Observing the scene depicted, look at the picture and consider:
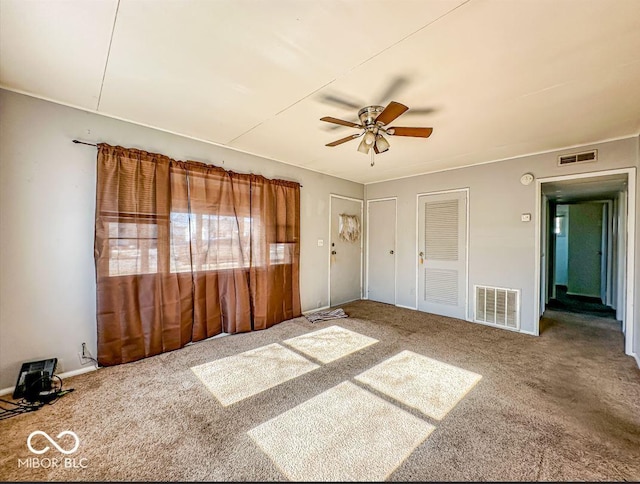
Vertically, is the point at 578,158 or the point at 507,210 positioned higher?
the point at 578,158

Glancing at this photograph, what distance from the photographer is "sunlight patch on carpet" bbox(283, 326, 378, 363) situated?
2.91m

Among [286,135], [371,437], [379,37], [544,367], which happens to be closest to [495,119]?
[379,37]

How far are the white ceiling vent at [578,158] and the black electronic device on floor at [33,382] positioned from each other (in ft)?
19.4

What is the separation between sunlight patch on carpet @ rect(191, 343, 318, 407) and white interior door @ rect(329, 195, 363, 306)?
7.10ft

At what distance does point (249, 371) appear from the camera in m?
2.54

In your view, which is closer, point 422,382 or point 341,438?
point 341,438

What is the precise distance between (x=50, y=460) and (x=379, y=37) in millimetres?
3160

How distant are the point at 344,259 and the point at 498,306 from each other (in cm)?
260

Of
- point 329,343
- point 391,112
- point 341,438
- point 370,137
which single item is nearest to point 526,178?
point 370,137

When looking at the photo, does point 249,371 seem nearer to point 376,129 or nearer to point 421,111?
point 376,129

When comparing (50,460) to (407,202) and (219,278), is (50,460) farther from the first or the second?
(407,202)

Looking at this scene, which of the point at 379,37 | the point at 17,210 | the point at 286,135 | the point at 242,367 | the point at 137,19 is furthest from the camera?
the point at 286,135

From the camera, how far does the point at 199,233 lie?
3.16 meters

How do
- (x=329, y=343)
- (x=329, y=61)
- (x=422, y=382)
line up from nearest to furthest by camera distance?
(x=329, y=61)
(x=422, y=382)
(x=329, y=343)
